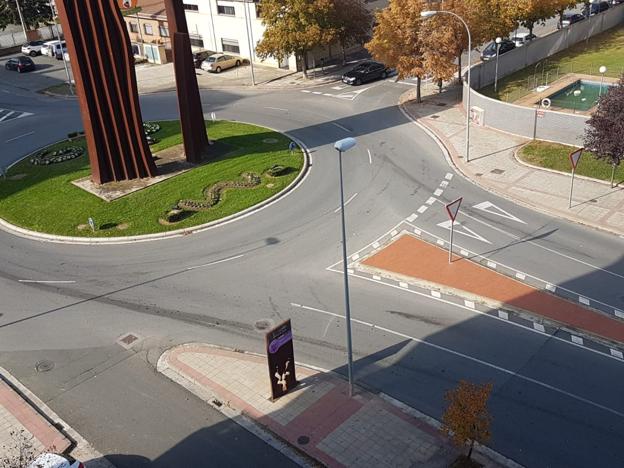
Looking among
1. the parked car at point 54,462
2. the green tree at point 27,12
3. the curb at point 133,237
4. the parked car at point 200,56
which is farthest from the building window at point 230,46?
the parked car at point 54,462

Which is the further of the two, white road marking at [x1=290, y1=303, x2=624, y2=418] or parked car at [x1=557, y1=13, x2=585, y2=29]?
parked car at [x1=557, y1=13, x2=585, y2=29]

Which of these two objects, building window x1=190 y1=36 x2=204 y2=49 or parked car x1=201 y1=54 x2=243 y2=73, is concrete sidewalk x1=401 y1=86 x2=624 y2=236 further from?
building window x1=190 y1=36 x2=204 y2=49

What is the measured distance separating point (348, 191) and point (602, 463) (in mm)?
19927

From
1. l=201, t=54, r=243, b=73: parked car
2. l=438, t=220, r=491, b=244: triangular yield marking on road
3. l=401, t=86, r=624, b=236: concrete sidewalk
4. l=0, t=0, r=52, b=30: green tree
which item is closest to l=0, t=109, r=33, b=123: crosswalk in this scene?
l=201, t=54, r=243, b=73: parked car

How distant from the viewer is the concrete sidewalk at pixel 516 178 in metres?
29.8

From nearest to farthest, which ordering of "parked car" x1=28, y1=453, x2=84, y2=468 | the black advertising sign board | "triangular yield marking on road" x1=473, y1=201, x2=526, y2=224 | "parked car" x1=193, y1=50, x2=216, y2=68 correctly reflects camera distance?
"parked car" x1=28, y1=453, x2=84, y2=468, the black advertising sign board, "triangular yield marking on road" x1=473, y1=201, x2=526, y2=224, "parked car" x1=193, y1=50, x2=216, y2=68

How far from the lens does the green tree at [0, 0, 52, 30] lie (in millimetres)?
78062

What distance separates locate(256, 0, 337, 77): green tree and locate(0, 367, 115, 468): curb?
3670 cm

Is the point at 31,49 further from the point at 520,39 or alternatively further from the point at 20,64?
the point at 520,39

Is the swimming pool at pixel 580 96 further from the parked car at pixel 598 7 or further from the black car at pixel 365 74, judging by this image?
the parked car at pixel 598 7

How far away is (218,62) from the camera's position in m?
60.5

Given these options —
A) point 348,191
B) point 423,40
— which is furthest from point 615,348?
point 423,40

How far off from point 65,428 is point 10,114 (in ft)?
135

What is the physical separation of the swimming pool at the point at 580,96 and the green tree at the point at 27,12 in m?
64.4
